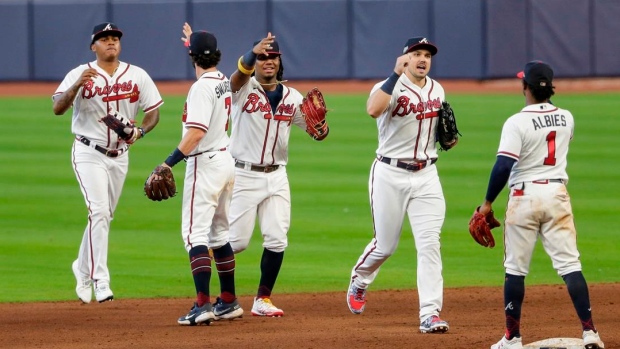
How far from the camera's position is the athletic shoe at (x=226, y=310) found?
7645mm

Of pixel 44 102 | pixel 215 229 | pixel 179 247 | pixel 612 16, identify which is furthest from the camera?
pixel 612 16

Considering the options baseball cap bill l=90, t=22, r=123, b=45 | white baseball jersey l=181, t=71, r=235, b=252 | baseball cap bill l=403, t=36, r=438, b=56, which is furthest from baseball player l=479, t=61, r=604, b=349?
baseball cap bill l=90, t=22, r=123, b=45

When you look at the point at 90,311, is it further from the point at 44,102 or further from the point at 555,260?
the point at 44,102

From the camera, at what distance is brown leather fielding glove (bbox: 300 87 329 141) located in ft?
25.3

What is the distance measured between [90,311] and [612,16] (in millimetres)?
20144

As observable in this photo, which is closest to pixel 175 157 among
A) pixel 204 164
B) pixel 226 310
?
pixel 204 164

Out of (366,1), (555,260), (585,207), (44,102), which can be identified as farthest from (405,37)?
(555,260)

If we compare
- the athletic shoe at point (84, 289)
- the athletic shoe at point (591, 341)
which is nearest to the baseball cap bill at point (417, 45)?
the athletic shoe at point (591, 341)

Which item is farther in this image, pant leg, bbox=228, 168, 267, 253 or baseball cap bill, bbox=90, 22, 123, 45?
baseball cap bill, bbox=90, 22, 123, 45

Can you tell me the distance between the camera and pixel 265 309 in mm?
7816

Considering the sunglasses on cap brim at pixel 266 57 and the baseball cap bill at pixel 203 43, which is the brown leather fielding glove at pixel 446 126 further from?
the baseball cap bill at pixel 203 43

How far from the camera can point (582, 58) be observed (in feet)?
85.1

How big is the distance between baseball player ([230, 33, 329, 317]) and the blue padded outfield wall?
59.9ft

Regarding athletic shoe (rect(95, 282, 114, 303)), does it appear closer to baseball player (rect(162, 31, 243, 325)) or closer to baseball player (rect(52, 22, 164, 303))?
baseball player (rect(52, 22, 164, 303))
